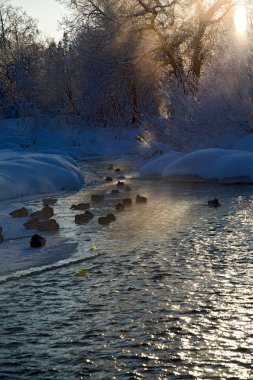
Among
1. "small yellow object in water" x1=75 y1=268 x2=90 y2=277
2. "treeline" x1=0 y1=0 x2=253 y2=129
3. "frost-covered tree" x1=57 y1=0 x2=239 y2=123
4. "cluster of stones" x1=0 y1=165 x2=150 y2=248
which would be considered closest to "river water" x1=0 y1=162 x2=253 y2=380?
"small yellow object in water" x1=75 y1=268 x2=90 y2=277

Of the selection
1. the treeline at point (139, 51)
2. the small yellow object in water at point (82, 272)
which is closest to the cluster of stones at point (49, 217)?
the small yellow object in water at point (82, 272)

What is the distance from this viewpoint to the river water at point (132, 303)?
12.8ft

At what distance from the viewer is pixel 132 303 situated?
5.14 m

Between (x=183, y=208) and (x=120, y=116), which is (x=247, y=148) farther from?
(x=120, y=116)

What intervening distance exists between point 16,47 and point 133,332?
44.6 m

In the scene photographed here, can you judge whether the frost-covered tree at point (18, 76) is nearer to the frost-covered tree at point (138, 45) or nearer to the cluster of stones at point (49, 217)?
the frost-covered tree at point (138, 45)

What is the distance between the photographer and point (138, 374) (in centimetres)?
372

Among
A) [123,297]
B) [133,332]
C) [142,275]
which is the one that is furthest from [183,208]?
[133,332]

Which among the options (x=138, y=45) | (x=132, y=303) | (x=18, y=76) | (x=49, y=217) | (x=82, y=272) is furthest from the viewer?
(x=18, y=76)

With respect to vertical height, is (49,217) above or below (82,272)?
above

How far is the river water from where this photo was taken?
12.8 ft

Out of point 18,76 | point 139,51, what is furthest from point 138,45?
point 18,76

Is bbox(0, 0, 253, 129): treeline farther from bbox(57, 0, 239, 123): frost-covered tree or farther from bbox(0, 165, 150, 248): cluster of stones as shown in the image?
bbox(0, 165, 150, 248): cluster of stones

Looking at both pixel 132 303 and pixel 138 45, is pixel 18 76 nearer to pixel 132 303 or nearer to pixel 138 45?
pixel 138 45
